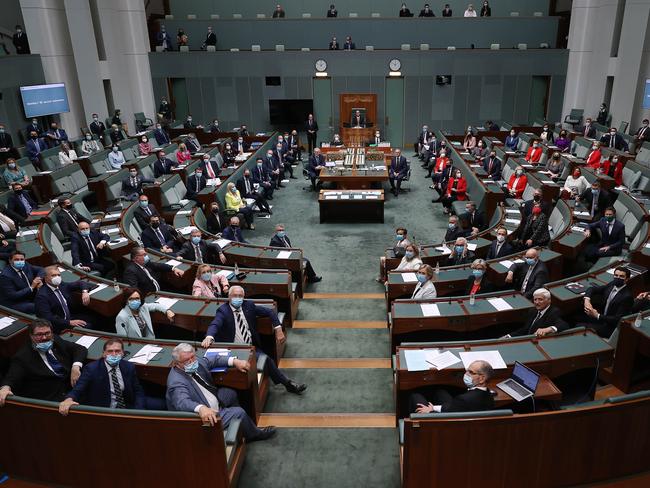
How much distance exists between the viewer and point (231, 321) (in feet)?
19.2

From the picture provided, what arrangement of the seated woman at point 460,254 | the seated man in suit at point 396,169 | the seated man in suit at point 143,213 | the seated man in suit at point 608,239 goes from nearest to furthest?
the seated woman at point 460,254 < the seated man in suit at point 608,239 < the seated man in suit at point 143,213 < the seated man in suit at point 396,169

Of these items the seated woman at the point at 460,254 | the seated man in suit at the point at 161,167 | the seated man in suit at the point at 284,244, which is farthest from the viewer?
the seated man in suit at the point at 161,167

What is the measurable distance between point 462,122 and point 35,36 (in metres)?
16.7

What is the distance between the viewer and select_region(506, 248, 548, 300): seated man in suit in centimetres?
691

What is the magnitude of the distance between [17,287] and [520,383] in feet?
21.4

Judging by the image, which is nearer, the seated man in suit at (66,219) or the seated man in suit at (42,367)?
the seated man in suit at (42,367)

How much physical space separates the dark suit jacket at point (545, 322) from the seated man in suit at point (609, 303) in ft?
2.49

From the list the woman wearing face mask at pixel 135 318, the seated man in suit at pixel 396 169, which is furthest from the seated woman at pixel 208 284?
the seated man in suit at pixel 396 169

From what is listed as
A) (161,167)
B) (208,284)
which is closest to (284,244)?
(208,284)

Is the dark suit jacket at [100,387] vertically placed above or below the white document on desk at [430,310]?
above

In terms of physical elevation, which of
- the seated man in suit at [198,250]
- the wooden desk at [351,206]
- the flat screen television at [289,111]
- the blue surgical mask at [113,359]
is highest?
the flat screen television at [289,111]

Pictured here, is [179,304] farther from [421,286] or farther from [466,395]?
[466,395]

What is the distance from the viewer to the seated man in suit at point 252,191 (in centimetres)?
1312

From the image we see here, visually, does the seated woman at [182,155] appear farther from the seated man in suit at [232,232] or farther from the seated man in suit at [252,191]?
the seated man in suit at [232,232]
